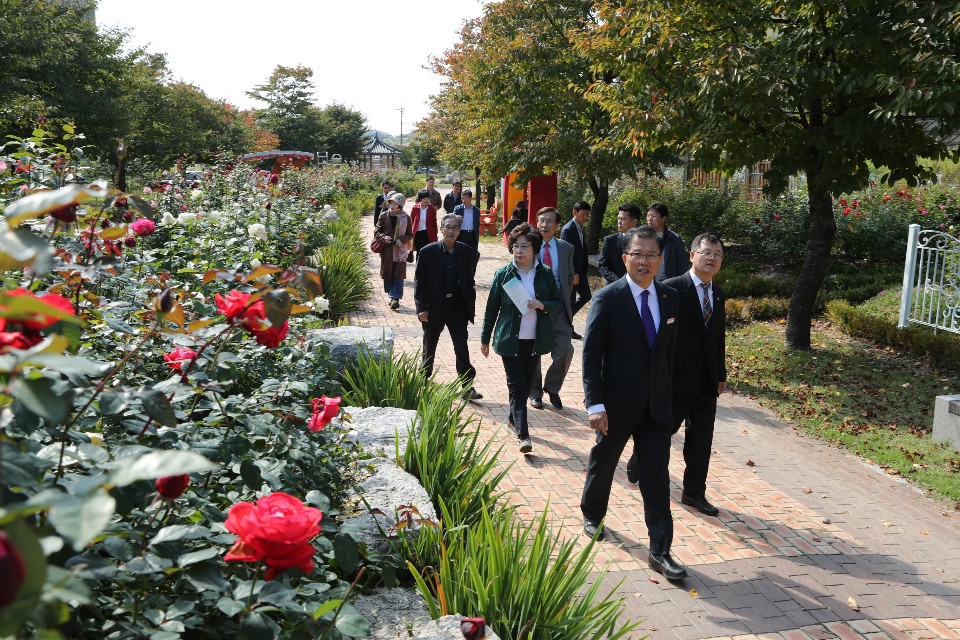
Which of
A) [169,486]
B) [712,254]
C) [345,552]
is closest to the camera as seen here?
[169,486]

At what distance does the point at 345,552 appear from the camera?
2.39 meters

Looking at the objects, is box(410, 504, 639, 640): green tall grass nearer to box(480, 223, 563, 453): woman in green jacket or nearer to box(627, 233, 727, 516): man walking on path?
box(627, 233, 727, 516): man walking on path

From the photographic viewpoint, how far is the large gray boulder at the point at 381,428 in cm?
499

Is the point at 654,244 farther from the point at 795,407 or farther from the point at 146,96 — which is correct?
the point at 146,96

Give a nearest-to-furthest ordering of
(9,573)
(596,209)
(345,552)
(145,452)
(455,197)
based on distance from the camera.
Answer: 1. (9,573)
2. (145,452)
3. (345,552)
4. (596,209)
5. (455,197)

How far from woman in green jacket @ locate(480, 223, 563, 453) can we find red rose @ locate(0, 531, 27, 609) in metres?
6.35

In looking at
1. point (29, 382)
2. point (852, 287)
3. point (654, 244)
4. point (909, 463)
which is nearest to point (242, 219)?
point (654, 244)

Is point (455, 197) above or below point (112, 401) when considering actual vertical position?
above

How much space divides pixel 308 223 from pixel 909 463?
9.01 metres

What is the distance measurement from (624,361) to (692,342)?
41.0 inches

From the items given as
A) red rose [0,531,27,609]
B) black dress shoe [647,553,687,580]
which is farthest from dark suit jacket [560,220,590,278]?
red rose [0,531,27,609]

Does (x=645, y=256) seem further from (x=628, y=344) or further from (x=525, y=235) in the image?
(x=525, y=235)

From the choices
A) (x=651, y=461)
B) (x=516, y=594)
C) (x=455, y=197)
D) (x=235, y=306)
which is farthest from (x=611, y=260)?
(x=455, y=197)

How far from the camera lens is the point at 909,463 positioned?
23.1 ft
